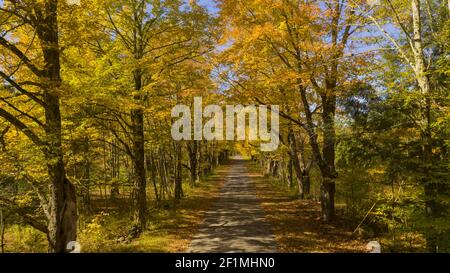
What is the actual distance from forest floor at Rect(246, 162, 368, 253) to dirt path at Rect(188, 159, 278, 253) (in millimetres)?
438

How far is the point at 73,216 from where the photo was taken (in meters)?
9.40

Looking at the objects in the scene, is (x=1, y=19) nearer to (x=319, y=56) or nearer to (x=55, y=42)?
(x=55, y=42)

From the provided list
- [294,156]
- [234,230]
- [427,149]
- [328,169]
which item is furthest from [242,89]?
[427,149]

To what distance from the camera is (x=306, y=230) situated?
14.1 m

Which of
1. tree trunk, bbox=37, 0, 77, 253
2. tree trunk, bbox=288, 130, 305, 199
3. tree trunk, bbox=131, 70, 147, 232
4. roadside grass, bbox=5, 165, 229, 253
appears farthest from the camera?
tree trunk, bbox=288, 130, 305, 199

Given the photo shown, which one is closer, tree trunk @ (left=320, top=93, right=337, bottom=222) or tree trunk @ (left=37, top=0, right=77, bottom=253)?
tree trunk @ (left=37, top=0, right=77, bottom=253)

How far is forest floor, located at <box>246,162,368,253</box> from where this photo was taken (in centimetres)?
1167

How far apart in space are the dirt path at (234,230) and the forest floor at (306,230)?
0.44 metres

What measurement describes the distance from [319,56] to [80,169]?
16.9m

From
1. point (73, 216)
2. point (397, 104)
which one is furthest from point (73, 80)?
point (397, 104)

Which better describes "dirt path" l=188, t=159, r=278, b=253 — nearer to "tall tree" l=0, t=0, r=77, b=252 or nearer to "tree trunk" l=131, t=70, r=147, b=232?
"tree trunk" l=131, t=70, r=147, b=232

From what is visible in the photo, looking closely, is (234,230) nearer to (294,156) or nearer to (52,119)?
(52,119)

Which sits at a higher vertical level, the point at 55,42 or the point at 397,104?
the point at 55,42

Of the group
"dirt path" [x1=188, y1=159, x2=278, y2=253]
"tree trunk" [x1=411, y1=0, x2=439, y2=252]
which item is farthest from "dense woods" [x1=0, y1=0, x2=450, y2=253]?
"dirt path" [x1=188, y1=159, x2=278, y2=253]
